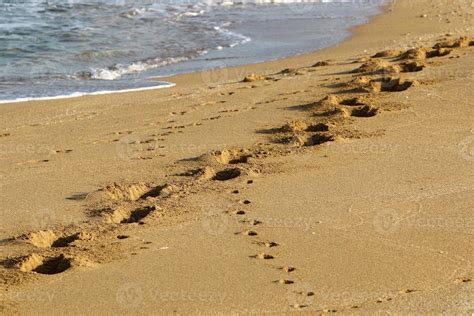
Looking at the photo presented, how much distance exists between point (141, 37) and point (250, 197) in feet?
29.4

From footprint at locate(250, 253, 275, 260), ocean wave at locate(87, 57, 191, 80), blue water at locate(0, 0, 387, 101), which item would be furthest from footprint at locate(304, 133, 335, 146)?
ocean wave at locate(87, 57, 191, 80)

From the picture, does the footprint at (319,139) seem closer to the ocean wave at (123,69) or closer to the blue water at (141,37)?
the blue water at (141,37)

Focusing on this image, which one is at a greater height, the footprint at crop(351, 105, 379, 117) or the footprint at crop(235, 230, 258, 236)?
the footprint at crop(351, 105, 379, 117)

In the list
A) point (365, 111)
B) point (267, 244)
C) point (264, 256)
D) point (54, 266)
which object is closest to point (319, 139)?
point (365, 111)

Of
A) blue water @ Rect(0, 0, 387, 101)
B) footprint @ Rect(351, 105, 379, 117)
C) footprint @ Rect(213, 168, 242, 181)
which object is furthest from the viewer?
blue water @ Rect(0, 0, 387, 101)

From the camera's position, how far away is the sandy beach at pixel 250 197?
14.2ft

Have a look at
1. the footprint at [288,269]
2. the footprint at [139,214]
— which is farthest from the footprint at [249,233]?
the footprint at [139,214]

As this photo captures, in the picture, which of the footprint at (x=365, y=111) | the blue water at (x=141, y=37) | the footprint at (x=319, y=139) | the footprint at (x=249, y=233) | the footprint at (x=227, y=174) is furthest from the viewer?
the blue water at (x=141, y=37)

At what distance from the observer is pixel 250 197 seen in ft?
18.6

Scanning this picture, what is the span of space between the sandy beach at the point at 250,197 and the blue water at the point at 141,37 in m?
1.87

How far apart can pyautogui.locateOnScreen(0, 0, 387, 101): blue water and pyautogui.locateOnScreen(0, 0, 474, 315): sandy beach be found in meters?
1.87

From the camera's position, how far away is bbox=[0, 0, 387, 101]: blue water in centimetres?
1113

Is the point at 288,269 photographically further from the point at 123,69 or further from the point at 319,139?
the point at 123,69

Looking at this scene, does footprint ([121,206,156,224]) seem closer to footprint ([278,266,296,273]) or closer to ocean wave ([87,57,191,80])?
footprint ([278,266,296,273])
